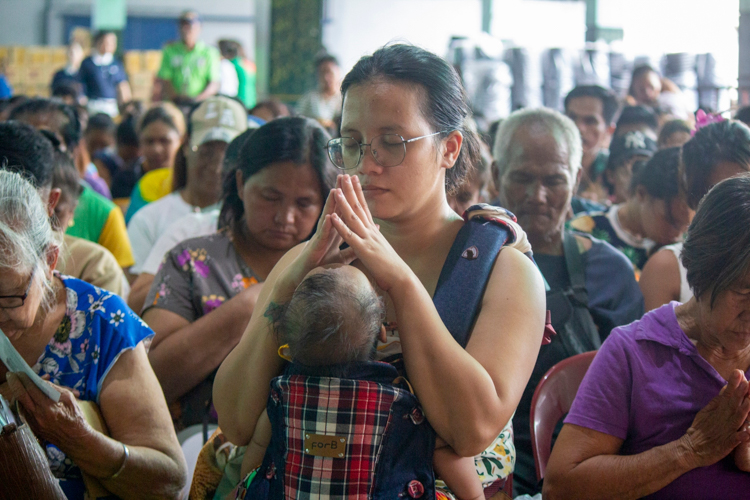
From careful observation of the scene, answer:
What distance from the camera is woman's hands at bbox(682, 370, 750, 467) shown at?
1.68m

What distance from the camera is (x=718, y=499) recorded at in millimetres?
1773

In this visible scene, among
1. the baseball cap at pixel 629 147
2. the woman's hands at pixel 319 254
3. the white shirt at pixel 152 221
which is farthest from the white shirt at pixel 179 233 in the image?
the baseball cap at pixel 629 147

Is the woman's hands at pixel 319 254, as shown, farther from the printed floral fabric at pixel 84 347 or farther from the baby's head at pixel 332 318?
the printed floral fabric at pixel 84 347

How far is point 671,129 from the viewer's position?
4.14m

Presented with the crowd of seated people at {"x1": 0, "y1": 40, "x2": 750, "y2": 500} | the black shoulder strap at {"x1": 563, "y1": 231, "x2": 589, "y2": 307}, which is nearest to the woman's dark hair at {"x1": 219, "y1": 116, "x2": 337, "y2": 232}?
the crowd of seated people at {"x1": 0, "y1": 40, "x2": 750, "y2": 500}

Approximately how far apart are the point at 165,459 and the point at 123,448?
15 cm

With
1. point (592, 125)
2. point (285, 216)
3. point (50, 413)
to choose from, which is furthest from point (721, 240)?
point (592, 125)

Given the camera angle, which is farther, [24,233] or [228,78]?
[228,78]

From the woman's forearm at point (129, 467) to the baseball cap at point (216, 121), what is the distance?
2.36 metres

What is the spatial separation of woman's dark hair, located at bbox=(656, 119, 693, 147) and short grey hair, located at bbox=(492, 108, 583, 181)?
147 cm

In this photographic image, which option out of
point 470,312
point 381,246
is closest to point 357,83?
point 381,246

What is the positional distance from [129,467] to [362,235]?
0.88 metres

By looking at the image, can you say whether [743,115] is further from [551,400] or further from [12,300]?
[12,300]

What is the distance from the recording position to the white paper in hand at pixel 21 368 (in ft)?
5.45
